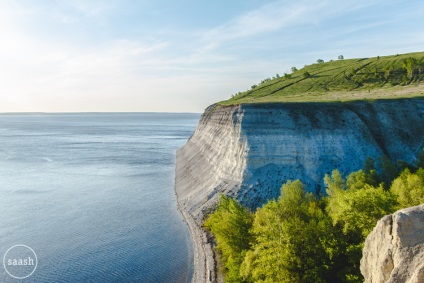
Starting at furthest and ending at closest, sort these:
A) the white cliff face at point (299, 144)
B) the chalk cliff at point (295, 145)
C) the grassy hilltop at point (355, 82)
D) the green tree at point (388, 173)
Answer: the grassy hilltop at point (355, 82) < the white cliff face at point (299, 144) < the chalk cliff at point (295, 145) < the green tree at point (388, 173)

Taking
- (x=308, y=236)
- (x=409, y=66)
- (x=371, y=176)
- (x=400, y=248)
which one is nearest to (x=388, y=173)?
(x=371, y=176)

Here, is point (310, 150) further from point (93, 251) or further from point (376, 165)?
point (93, 251)

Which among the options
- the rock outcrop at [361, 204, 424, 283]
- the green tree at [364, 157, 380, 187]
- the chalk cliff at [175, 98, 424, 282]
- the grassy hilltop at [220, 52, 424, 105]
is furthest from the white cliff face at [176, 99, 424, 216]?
the rock outcrop at [361, 204, 424, 283]

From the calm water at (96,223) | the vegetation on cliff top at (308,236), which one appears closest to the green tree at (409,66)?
the vegetation on cliff top at (308,236)

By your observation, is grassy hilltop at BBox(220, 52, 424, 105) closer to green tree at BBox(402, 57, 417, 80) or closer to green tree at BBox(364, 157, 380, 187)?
green tree at BBox(402, 57, 417, 80)

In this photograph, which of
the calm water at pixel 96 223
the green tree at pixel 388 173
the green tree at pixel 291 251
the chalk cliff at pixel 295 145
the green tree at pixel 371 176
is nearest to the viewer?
the green tree at pixel 291 251

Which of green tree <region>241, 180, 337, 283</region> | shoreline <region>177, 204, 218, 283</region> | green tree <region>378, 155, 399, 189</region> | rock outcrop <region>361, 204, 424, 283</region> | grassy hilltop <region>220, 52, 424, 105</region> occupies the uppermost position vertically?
grassy hilltop <region>220, 52, 424, 105</region>

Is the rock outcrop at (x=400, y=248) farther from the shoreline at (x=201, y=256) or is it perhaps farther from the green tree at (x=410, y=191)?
the shoreline at (x=201, y=256)
